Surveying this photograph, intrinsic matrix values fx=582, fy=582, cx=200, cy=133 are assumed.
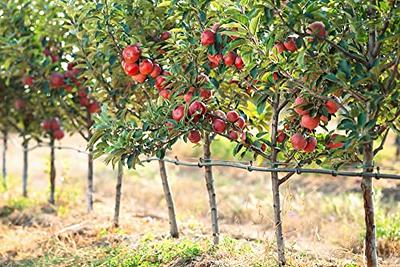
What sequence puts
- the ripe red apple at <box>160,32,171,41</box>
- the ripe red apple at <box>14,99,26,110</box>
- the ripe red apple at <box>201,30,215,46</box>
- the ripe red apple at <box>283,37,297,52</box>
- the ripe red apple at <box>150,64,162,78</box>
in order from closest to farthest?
the ripe red apple at <box>283,37,297,52</box> < the ripe red apple at <box>201,30,215,46</box> < the ripe red apple at <box>150,64,162,78</box> < the ripe red apple at <box>160,32,171,41</box> < the ripe red apple at <box>14,99,26,110</box>

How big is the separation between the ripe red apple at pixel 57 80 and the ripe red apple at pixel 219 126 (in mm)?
2051

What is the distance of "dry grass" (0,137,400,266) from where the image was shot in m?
3.71

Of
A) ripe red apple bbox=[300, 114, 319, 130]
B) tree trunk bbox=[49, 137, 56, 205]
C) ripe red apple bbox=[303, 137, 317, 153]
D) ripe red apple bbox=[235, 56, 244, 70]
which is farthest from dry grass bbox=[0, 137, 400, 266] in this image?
ripe red apple bbox=[235, 56, 244, 70]

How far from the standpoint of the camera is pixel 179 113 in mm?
3023

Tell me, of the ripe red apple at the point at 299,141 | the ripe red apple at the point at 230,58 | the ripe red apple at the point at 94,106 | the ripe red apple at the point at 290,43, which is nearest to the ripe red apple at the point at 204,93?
the ripe red apple at the point at 230,58

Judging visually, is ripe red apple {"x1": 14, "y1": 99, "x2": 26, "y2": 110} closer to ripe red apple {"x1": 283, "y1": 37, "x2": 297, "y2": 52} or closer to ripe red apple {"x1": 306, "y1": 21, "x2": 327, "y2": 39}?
ripe red apple {"x1": 283, "y1": 37, "x2": 297, "y2": 52}

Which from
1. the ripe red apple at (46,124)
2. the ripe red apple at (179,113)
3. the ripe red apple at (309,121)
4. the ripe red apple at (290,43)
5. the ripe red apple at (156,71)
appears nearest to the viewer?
the ripe red apple at (290,43)

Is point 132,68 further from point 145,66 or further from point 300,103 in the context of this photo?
point 300,103

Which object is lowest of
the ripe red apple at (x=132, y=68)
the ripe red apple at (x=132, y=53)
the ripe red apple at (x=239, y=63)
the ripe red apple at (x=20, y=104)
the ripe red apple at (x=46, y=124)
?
the ripe red apple at (x=46, y=124)

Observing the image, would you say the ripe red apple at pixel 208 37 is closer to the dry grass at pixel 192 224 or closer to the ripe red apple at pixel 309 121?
the ripe red apple at pixel 309 121

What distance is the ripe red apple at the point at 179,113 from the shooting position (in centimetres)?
302

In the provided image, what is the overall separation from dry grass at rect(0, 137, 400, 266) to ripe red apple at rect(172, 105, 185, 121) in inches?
32.5

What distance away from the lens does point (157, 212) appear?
20.8ft

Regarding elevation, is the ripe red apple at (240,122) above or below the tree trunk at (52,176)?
above
